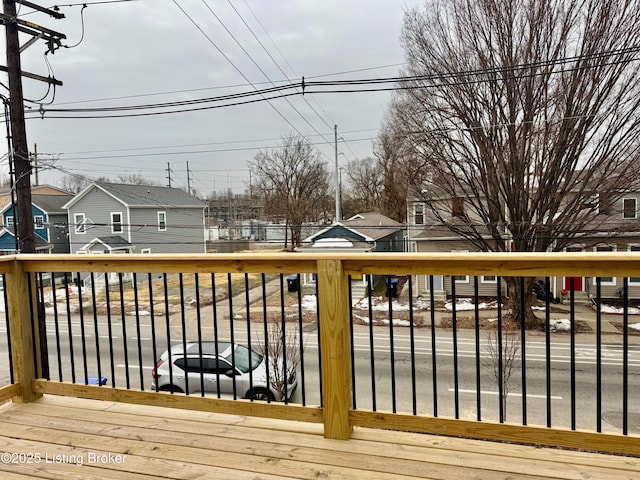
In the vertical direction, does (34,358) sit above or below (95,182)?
below

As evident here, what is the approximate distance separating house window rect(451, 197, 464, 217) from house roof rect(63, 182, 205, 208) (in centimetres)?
1385

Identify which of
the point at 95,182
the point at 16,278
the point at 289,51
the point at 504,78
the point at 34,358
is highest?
the point at 289,51

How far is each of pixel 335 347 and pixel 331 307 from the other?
0.59ft

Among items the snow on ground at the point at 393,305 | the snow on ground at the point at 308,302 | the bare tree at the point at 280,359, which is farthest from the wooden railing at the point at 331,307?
Result: the snow on ground at the point at 308,302

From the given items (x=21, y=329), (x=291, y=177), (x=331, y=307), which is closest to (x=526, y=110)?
(x=331, y=307)

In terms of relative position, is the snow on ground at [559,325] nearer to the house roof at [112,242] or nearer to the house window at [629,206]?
the house window at [629,206]

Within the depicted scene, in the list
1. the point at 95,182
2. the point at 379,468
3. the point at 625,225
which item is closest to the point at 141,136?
the point at 95,182

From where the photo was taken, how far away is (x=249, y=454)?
1775 mm

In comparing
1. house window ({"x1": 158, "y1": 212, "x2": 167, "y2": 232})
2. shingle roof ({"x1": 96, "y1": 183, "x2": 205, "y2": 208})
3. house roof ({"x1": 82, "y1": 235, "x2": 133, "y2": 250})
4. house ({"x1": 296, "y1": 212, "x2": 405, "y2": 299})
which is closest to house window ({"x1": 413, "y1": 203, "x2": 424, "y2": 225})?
house ({"x1": 296, "y1": 212, "x2": 405, "y2": 299})

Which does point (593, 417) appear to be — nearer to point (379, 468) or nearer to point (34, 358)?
point (379, 468)

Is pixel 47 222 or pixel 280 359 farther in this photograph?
pixel 47 222

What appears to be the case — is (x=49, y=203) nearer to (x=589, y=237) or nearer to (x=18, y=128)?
(x=18, y=128)

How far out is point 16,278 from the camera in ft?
7.82

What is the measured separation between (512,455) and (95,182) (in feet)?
66.3
